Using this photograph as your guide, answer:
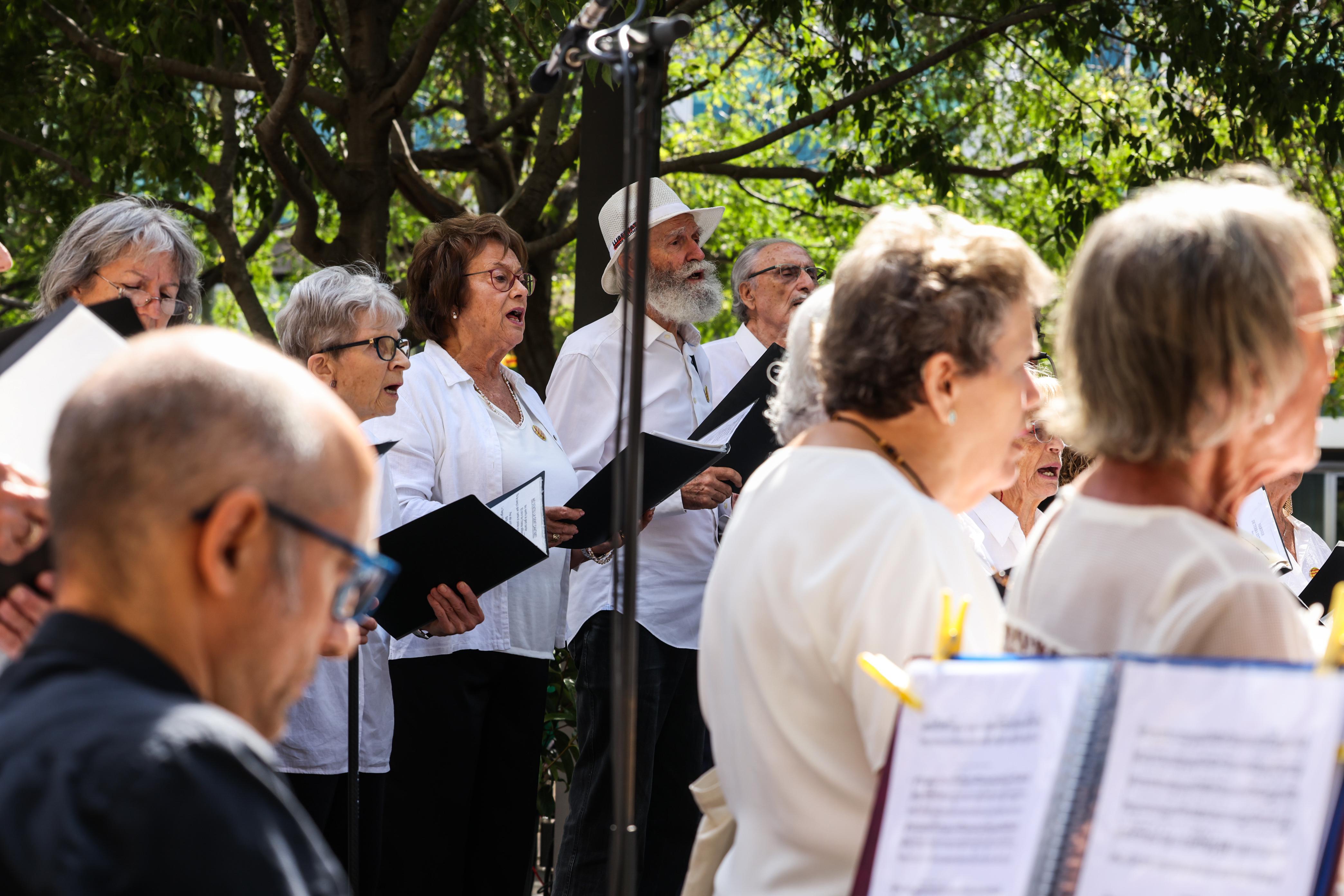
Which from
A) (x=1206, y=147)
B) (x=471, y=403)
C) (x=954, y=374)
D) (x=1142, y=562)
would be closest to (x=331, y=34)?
(x=471, y=403)

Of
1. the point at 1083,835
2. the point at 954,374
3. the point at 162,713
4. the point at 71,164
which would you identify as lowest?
the point at 1083,835

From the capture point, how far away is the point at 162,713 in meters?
1.15

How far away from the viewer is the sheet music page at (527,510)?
3.53 metres

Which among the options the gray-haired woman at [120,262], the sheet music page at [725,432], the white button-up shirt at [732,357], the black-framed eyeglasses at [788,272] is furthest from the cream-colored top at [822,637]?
the black-framed eyeglasses at [788,272]

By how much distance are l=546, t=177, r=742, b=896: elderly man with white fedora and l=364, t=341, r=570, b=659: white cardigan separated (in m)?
0.28

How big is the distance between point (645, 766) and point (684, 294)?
5.97 feet

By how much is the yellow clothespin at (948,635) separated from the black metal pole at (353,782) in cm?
224

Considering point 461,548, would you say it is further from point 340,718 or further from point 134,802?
point 134,802

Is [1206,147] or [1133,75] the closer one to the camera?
[1206,147]

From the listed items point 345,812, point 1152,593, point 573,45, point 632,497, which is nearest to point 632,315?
point 632,497

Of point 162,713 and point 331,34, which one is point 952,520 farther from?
point 331,34

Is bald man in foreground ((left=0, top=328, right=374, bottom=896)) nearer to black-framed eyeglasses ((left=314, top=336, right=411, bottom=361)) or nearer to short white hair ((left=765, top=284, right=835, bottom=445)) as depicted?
short white hair ((left=765, top=284, right=835, bottom=445))

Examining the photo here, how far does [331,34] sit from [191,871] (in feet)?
22.7

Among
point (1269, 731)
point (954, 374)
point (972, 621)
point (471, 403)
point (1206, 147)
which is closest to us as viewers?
point (1269, 731)
